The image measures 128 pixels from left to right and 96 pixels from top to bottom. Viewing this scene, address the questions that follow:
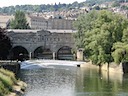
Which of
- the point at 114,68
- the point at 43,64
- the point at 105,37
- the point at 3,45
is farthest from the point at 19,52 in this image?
the point at 114,68

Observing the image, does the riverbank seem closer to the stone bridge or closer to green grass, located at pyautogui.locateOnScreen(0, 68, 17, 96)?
green grass, located at pyautogui.locateOnScreen(0, 68, 17, 96)

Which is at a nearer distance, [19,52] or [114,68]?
[114,68]

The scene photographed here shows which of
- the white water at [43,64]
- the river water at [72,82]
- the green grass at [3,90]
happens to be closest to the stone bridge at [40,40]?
the white water at [43,64]

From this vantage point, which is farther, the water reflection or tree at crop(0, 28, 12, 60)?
tree at crop(0, 28, 12, 60)

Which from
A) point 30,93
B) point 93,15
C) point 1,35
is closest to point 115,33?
point 1,35

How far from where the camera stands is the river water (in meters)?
54.3

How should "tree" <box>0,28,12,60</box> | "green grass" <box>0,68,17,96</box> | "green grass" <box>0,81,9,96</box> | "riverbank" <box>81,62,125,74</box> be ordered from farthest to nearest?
"tree" <box>0,28,12,60</box>
"riverbank" <box>81,62,125,74</box>
"green grass" <box>0,68,17,96</box>
"green grass" <box>0,81,9,96</box>

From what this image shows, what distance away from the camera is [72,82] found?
64250 millimetres

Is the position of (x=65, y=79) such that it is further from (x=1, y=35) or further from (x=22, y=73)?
(x=1, y=35)

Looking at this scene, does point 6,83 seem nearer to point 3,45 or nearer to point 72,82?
point 72,82

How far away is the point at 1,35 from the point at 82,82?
25.0 m

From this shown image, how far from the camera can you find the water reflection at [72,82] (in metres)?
54.2

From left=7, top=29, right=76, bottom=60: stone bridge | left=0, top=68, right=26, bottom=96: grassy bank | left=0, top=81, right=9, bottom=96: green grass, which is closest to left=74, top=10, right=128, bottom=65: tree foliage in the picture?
left=7, top=29, right=76, bottom=60: stone bridge

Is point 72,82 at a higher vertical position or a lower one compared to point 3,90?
lower
